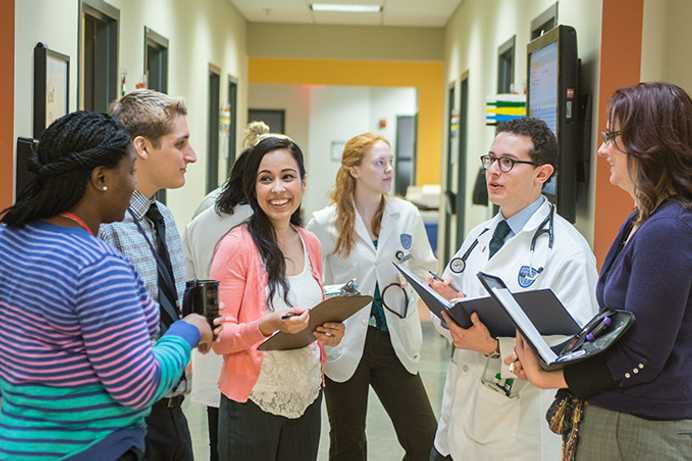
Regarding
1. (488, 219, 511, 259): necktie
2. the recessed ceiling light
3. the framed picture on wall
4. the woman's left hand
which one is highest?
the recessed ceiling light

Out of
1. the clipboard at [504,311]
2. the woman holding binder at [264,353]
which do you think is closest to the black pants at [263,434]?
the woman holding binder at [264,353]

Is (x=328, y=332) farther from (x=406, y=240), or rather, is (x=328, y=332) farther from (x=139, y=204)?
(x=406, y=240)

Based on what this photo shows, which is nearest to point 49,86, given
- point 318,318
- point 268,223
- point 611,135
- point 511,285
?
point 268,223

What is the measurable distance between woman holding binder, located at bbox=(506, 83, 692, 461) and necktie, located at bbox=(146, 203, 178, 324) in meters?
0.98

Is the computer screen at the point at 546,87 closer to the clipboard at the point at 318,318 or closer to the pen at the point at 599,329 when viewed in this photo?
the clipboard at the point at 318,318

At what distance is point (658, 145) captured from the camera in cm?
202

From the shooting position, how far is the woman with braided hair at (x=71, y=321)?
5.69 feet

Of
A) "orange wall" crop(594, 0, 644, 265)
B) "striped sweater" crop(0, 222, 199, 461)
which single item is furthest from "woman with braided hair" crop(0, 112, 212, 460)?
"orange wall" crop(594, 0, 644, 265)

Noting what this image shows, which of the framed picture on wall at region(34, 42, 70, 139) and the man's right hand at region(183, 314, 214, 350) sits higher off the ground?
the framed picture on wall at region(34, 42, 70, 139)

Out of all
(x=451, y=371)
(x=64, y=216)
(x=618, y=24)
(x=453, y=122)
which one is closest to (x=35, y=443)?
(x=64, y=216)

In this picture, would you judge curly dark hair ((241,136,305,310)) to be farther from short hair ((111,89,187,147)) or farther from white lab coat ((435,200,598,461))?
white lab coat ((435,200,598,461))

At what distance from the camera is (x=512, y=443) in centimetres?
262

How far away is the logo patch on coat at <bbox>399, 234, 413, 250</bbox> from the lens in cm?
392

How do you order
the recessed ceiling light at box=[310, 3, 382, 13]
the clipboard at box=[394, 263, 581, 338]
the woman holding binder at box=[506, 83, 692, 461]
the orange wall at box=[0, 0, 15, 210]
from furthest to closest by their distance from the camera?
the recessed ceiling light at box=[310, 3, 382, 13] → the orange wall at box=[0, 0, 15, 210] → the clipboard at box=[394, 263, 581, 338] → the woman holding binder at box=[506, 83, 692, 461]
